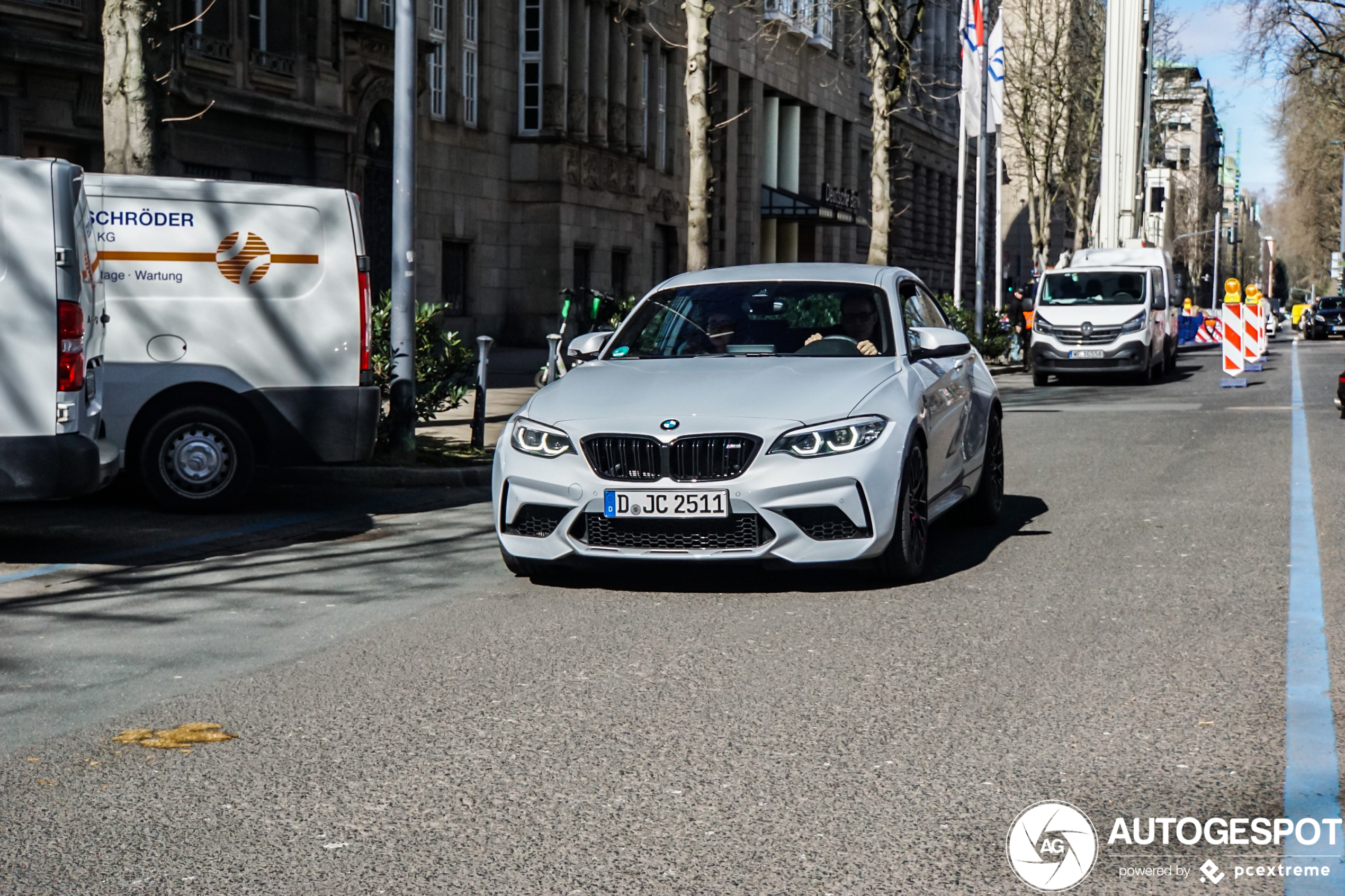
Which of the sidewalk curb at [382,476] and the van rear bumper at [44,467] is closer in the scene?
the van rear bumper at [44,467]

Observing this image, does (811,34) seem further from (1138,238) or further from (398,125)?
(398,125)

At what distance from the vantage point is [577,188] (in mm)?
36906

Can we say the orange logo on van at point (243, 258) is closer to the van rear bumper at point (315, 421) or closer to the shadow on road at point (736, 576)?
the van rear bumper at point (315, 421)

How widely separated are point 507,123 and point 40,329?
92.5 feet

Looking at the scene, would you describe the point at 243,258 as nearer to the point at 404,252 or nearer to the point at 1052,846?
the point at 404,252

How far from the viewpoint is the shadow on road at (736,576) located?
26.8 feet

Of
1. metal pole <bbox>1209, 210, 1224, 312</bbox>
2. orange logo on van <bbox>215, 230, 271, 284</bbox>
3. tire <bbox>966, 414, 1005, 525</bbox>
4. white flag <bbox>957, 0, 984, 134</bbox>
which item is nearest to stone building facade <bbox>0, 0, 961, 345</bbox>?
white flag <bbox>957, 0, 984, 134</bbox>

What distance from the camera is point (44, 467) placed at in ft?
28.2

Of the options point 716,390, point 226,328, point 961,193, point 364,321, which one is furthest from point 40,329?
point 961,193

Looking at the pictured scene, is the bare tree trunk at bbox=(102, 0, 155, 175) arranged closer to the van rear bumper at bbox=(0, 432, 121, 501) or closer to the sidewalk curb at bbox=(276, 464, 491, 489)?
the sidewalk curb at bbox=(276, 464, 491, 489)

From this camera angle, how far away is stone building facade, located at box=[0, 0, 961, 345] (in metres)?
24.2

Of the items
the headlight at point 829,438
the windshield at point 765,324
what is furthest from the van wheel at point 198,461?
the headlight at point 829,438

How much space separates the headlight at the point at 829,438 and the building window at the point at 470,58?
2805 centimetres

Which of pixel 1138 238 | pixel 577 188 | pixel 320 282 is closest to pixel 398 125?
pixel 320 282
